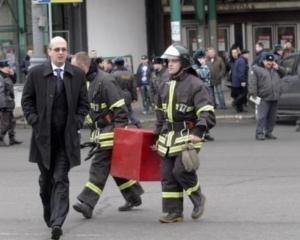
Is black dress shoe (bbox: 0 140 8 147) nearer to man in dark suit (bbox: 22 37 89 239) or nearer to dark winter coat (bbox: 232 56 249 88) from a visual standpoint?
dark winter coat (bbox: 232 56 249 88)

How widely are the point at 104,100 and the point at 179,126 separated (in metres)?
0.96

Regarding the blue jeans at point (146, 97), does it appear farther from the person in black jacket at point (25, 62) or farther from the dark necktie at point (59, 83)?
the dark necktie at point (59, 83)

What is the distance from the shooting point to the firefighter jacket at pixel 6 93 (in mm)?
16548

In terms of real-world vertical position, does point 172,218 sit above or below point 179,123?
below

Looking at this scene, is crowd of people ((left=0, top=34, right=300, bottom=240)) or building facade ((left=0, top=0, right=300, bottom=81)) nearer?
crowd of people ((left=0, top=34, right=300, bottom=240))

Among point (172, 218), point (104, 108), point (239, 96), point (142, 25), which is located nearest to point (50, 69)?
point (104, 108)

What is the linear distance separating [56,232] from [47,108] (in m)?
1.10

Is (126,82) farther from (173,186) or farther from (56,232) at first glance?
(56,232)

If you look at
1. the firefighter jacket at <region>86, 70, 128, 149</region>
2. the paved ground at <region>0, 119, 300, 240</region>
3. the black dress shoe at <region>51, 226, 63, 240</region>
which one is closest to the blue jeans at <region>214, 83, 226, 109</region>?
the paved ground at <region>0, 119, 300, 240</region>

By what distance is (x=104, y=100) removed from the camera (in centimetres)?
914

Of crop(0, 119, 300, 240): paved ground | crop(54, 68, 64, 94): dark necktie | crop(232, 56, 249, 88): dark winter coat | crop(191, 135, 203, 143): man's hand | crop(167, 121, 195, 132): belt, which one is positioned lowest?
crop(0, 119, 300, 240): paved ground

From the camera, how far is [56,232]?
7.91 meters

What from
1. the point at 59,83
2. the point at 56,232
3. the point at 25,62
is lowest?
the point at 56,232

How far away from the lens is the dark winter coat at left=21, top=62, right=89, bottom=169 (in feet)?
26.2
